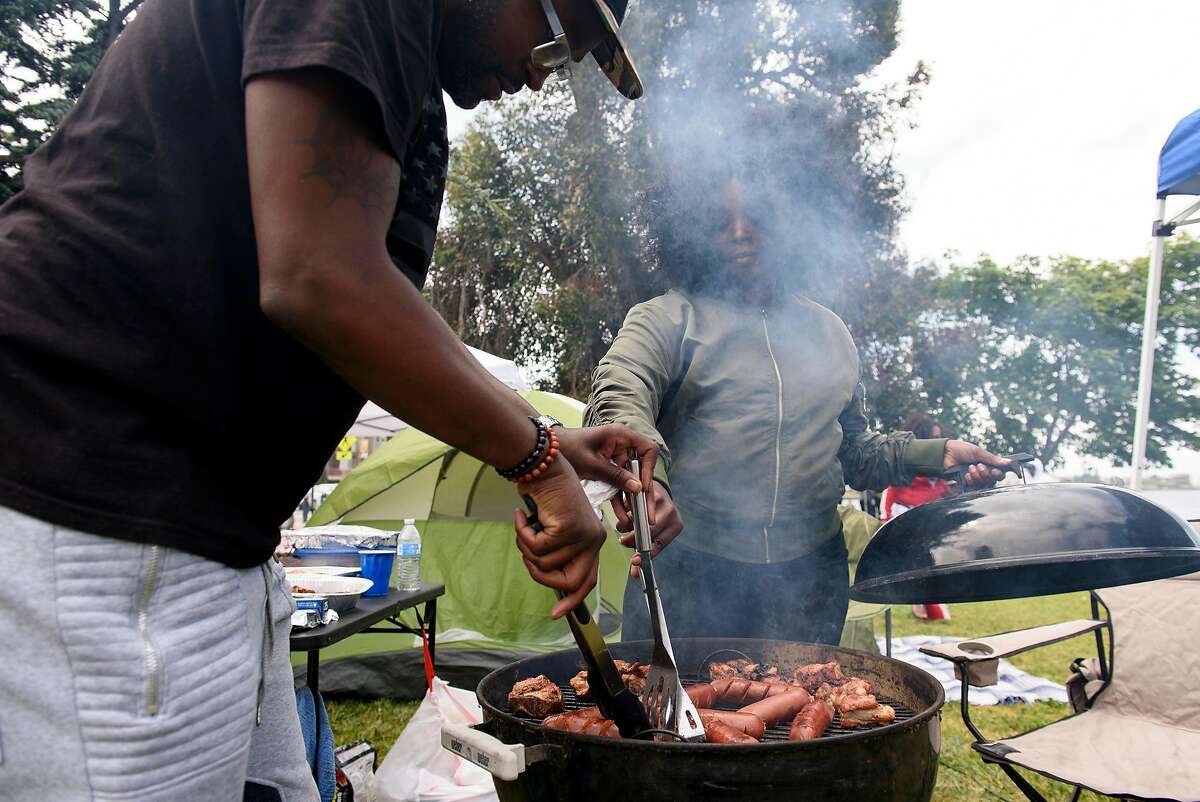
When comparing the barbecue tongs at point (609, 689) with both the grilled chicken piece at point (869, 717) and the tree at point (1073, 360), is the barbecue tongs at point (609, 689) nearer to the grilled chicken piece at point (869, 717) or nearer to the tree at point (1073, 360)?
the grilled chicken piece at point (869, 717)

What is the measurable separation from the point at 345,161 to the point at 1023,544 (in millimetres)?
1810

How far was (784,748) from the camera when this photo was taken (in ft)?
5.01

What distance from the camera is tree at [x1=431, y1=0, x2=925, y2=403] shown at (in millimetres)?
3781

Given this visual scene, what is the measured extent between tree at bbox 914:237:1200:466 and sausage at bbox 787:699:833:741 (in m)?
28.5

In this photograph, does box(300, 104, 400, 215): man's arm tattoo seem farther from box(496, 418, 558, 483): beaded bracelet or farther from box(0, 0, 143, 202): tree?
box(0, 0, 143, 202): tree

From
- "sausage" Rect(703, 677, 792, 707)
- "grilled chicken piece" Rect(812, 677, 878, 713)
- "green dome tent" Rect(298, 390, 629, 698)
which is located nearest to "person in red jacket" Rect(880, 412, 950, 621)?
"green dome tent" Rect(298, 390, 629, 698)

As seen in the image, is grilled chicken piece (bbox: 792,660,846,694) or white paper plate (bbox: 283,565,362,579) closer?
grilled chicken piece (bbox: 792,660,846,694)

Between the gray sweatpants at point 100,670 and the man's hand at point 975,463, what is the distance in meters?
2.44

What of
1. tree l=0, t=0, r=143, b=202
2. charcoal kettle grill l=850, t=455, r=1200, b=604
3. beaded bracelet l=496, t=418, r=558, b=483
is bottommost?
charcoal kettle grill l=850, t=455, r=1200, b=604

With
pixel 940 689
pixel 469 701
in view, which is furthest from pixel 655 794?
pixel 469 701

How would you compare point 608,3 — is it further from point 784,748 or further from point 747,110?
point 747,110

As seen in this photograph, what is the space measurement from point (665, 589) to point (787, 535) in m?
0.51

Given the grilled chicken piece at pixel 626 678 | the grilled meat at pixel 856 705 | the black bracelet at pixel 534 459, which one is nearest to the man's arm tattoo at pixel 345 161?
the black bracelet at pixel 534 459

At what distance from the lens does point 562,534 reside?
111 centimetres
